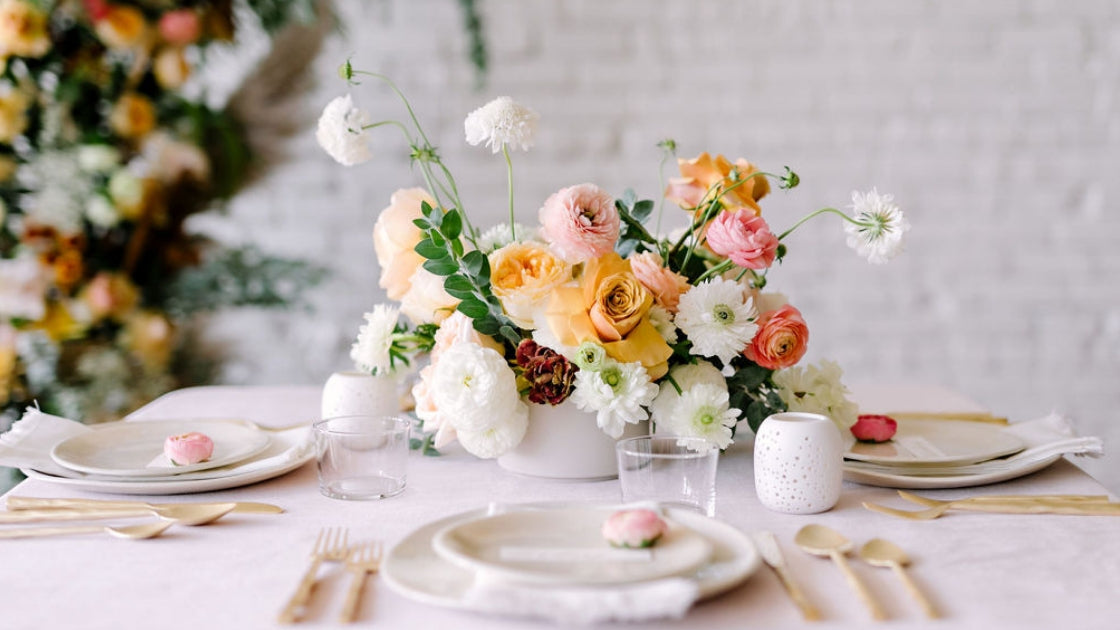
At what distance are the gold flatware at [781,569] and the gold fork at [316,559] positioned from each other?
34 cm

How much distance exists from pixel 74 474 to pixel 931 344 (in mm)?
1912

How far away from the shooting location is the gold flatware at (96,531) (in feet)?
2.84

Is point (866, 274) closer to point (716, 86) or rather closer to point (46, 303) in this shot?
point (716, 86)

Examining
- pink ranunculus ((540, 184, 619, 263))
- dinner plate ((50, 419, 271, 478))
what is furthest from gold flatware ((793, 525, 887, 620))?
dinner plate ((50, 419, 271, 478))

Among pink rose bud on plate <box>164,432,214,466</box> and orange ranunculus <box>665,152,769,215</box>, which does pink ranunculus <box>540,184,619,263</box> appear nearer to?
orange ranunculus <box>665,152,769,215</box>

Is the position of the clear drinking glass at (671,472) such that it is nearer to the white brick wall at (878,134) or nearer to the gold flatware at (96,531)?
the gold flatware at (96,531)

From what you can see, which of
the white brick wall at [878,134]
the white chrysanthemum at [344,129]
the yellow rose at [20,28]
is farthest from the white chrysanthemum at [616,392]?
the yellow rose at [20,28]

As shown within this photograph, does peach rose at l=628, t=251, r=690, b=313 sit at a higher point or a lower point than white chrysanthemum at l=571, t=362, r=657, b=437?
higher

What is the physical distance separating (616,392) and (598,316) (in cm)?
8

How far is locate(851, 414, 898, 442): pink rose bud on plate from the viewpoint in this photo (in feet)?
3.80

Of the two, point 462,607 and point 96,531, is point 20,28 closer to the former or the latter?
point 96,531

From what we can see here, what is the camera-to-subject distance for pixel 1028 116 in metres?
2.31

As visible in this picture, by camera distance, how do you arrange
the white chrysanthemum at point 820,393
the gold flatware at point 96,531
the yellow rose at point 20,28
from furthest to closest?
1. the yellow rose at point 20,28
2. the white chrysanthemum at point 820,393
3. the gold flatware at point 96,531

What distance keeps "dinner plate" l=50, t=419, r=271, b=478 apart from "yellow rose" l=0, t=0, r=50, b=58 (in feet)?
4.24
